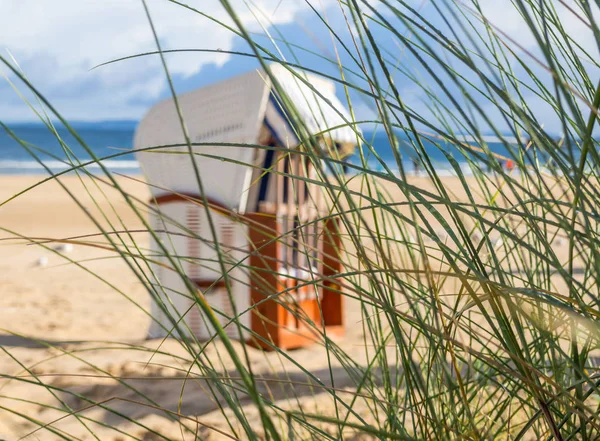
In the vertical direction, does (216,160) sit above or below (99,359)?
above

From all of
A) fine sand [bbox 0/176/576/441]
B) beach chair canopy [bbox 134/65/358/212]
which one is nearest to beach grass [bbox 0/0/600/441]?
fine sand [bbox 0/176/576/441]

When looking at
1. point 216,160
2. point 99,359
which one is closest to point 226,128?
point 216,160

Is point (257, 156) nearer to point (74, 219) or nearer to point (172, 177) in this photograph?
point (172, 177)

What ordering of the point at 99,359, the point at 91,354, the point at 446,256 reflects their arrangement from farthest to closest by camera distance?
the point at 91,354, the point at 99,359, the point at 446,256

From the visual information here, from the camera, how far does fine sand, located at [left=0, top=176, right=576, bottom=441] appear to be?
860 millimetres

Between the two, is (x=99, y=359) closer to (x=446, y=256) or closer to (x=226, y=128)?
(x=226, y=128)

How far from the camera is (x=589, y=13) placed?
1.70 ft

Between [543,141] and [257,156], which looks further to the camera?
[257,156]

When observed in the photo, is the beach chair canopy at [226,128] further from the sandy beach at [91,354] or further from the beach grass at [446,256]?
the beach grass at [446,256]

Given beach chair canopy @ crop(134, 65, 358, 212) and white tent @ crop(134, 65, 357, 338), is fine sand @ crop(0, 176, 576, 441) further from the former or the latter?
beach chair canopy @ crop(134, 65, 358, 212)

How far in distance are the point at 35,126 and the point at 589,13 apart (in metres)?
44.6

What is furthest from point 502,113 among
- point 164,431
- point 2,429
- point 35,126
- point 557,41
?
point 35,126

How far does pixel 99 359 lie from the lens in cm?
314

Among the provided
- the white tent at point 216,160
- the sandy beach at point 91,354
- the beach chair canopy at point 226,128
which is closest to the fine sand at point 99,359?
the sandy beach at point 91,354
